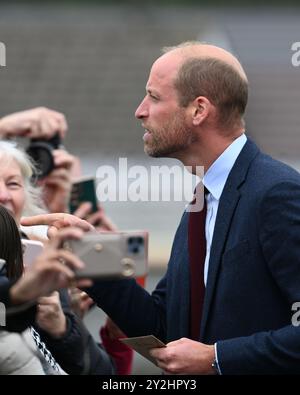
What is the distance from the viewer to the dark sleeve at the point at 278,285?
2.48 m

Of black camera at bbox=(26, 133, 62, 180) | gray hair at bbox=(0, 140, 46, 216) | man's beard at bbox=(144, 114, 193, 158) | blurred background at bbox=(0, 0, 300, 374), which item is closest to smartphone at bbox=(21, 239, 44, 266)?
man's beard at bbox=(144, 114, 193, 158)

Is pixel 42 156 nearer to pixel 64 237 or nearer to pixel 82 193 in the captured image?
pixel 82 193

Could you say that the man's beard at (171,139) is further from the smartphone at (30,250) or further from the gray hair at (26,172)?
the gray hair at (26,172)

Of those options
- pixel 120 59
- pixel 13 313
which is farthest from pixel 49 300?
pixel 120 59

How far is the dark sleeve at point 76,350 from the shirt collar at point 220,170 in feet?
A: 1.90

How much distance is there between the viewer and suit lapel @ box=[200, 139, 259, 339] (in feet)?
8.52

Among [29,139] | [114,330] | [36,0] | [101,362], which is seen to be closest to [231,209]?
[101,362]

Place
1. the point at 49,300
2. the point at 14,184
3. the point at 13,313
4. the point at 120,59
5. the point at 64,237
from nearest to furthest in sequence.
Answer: the point at 64,237 → the point at 13,313 → the point at 49,300 → the point at 14,184 → the point at 120,59

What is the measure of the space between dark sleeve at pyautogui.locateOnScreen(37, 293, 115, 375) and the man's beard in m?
0.56

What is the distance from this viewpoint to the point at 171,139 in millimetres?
2727

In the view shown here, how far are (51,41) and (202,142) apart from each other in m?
8.46

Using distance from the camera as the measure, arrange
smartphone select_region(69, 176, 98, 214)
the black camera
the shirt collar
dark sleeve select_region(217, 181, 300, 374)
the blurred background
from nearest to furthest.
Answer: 1. dark sleeve select_region(217, 181, 300, 374)
2. the shirt collar
3. the black camera
4. smartphone select_region(69, 176, 98, 214)
5. the blurred background

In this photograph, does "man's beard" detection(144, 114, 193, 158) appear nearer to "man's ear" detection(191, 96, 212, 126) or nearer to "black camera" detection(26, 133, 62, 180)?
"man's ear" detection(191, 96, 212, 126)

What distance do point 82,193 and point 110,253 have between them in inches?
80.6
